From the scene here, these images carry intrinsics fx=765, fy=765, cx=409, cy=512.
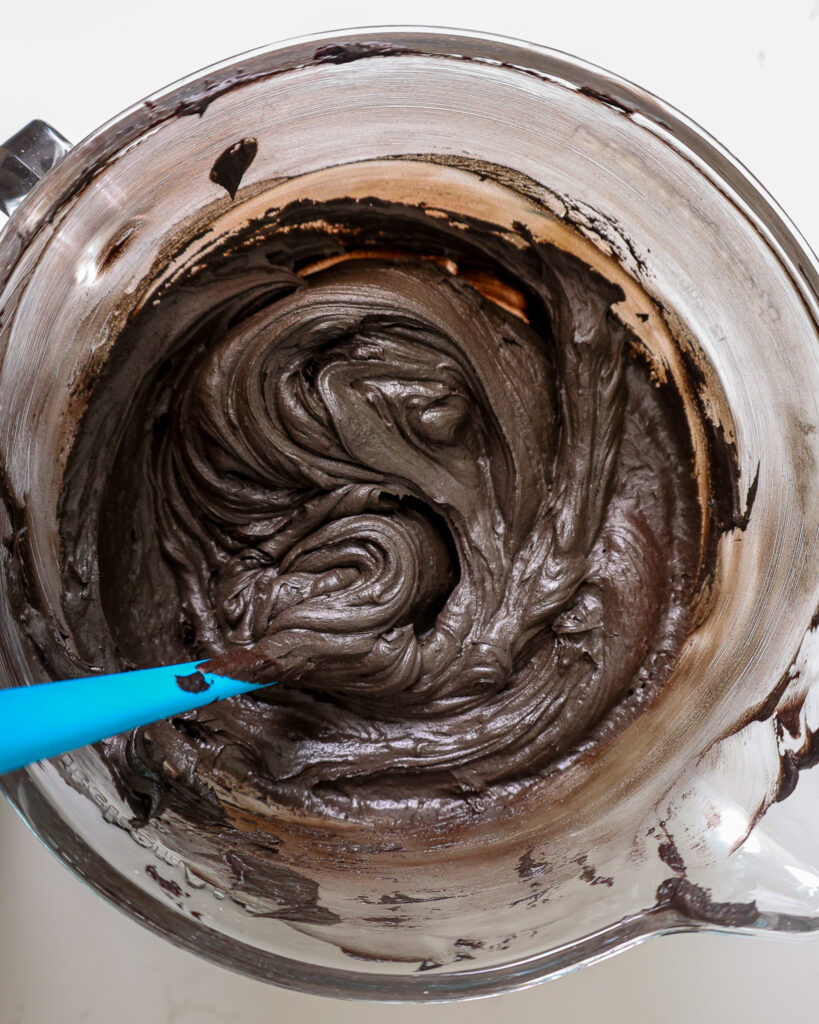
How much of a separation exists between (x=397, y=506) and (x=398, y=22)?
4.04 feet

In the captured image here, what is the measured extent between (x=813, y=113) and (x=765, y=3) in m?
0.31

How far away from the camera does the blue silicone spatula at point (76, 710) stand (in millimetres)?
1021

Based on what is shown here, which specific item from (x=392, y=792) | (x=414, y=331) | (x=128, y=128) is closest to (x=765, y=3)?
(x=414, y=331)

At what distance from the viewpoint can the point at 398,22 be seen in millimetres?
1948

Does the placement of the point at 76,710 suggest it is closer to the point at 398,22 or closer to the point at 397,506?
the point at 397,506

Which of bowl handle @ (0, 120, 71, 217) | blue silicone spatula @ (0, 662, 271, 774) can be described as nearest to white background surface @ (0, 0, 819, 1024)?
bowl handle @ (0, 120, 71, 217)

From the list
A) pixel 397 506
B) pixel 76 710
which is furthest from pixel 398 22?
pixel 76 710

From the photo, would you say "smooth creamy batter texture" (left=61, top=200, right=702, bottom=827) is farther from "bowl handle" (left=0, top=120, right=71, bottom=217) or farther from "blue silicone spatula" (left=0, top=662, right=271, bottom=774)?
"blue silicone spatula" (left=0, top=662, right=271, bottom=774)

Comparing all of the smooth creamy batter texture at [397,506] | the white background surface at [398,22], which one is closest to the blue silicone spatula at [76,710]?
the smooth creamy batter texture at [397,506]

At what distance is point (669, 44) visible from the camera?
1958mm

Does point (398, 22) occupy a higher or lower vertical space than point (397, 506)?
Result: higher

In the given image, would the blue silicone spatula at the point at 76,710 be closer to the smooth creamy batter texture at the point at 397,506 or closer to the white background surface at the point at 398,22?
the smooth creamy batter texture at the point at 397,506

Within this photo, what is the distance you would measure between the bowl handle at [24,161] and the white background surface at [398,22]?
0.37 m

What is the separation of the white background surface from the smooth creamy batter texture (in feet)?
1.65
